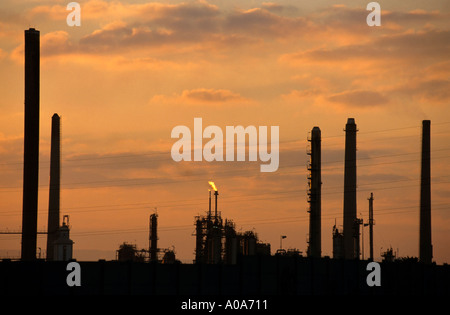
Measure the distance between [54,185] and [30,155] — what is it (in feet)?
75.9

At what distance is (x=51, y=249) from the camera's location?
258 ft

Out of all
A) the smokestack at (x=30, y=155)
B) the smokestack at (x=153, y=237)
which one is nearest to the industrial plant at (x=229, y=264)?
the smokestack at (x=30, y=155)

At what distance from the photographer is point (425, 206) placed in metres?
73.9

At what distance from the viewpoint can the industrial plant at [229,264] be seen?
34.0 meters

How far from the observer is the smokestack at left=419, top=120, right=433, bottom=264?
72938mm

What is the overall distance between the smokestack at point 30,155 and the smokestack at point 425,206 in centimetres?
3428

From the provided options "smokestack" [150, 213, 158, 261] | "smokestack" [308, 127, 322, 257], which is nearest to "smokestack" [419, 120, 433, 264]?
"smokestack" [308, 127, 322, 257]

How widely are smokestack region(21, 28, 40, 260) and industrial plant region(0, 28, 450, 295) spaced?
65 mm

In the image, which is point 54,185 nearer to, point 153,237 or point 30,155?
point 153,237

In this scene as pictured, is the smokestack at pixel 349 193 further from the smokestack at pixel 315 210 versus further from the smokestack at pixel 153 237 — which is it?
the smokestack at pixel 153 237
